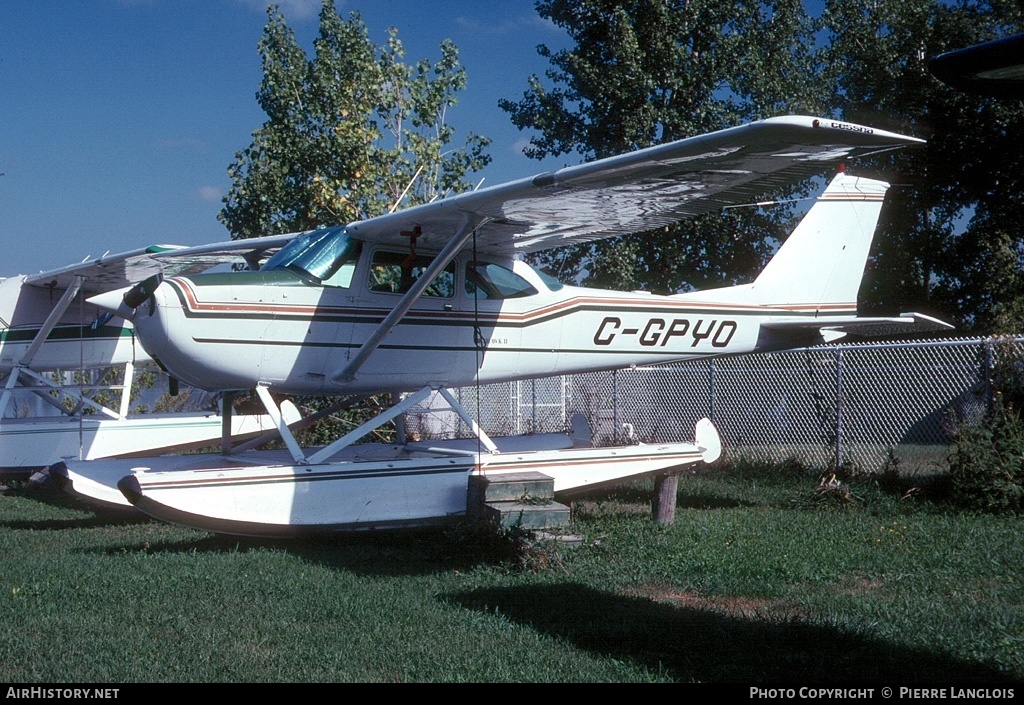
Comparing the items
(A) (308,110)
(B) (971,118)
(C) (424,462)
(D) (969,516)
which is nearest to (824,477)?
(D) (969,516)

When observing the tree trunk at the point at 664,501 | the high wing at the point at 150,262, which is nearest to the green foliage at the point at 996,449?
the tree trunk at the point at 664,501

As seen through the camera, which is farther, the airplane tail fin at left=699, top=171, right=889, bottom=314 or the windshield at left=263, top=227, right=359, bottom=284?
the airplane tail fin at left=699, top=171, right=889, bottom=314

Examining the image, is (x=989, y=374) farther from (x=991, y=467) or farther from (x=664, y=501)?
(x=664, y=501)

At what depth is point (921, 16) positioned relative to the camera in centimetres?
A: 2292

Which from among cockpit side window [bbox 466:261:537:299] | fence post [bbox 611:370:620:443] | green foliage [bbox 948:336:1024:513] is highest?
cockpit side window [bbox 466:261:537:299]

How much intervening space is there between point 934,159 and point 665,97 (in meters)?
8.62

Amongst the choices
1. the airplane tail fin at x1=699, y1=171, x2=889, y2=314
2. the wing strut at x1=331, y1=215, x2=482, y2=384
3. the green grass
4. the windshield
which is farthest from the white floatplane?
the airplane tail fin at x1=699, y1=171, x2=889, y2=314

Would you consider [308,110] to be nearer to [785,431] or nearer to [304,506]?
[785,431]

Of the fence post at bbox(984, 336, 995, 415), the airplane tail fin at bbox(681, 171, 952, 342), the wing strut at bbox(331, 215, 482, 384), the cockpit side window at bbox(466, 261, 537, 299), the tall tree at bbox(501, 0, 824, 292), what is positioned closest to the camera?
the wing strut at bbox(331, 215, 482, 384)

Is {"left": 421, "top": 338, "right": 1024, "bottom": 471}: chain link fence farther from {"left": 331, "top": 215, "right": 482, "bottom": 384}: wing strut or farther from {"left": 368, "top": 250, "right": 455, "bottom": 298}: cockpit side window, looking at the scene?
{"left": 331, "top": 215, "right": 482, "bottom": 384}: wing strut

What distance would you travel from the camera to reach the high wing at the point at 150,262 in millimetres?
10013

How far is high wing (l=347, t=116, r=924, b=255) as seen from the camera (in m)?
5.33

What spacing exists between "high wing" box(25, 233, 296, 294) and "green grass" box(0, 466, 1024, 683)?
3342 mm

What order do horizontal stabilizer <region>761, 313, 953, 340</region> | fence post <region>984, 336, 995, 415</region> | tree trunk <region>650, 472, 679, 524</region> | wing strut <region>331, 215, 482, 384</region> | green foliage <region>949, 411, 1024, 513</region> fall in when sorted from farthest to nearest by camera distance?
horizontal stabilizer <region>761, 313, 953, 340</region> → fence post <region>984, 336, 995, 415</region> → green foliage <region>949, 411, 1024, 513</region> → tree trunk <region>650, 472, 679, 524</region> → wing strut <region>331, 215, 482, 384</region>
